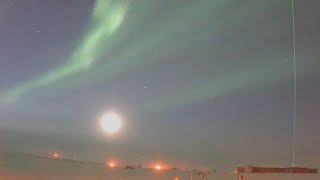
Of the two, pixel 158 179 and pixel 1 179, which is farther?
pixel 158 179

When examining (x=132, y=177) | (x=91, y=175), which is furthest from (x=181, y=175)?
(x=91, y=175)

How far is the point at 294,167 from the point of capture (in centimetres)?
10262

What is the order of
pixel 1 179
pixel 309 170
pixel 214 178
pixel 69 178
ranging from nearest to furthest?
pixel 309 170
pixel 1 179
pixel 69 178
pixel 214 178

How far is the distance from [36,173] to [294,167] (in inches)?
2851

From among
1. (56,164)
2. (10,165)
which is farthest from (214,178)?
(10,165)

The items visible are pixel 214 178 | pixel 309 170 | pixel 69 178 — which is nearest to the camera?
pixel 309 170

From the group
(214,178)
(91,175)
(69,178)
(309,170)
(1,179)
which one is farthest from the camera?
(214,178)

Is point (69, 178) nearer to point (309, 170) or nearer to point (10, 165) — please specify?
point (10, 165)

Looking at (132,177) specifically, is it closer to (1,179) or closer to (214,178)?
(214,178)

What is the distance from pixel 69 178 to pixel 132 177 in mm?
22531

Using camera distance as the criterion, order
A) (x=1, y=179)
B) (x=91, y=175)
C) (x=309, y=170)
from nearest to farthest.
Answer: (x=309, y=170) < (x=1, y=179) < (x=91, y=175)

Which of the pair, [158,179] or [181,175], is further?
[181,175]

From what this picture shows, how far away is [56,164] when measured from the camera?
15075 cm

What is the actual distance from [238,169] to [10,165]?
233ft
